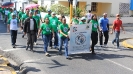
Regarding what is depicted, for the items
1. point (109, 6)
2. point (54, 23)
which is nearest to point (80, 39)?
point (54, 23)

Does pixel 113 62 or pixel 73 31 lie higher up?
pixel 73 31

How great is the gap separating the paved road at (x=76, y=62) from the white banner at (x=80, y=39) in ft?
0.90

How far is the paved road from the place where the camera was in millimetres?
9398

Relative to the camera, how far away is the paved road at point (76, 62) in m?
9.40

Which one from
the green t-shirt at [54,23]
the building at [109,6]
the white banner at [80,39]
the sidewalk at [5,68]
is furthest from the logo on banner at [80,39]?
the building at [109,6]

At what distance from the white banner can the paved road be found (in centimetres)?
27

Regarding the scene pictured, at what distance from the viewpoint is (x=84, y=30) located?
11773 mm

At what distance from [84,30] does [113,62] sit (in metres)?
2.02

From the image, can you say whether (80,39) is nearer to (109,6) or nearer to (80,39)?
(80,39)

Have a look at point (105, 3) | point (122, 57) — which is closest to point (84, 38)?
point (122, 57)

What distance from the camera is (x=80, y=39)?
1179 cm

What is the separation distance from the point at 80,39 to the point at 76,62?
1.57m

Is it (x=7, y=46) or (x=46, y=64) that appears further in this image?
(x=7, y=46)

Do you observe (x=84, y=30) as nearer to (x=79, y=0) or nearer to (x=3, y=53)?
(x=3, y=53)
